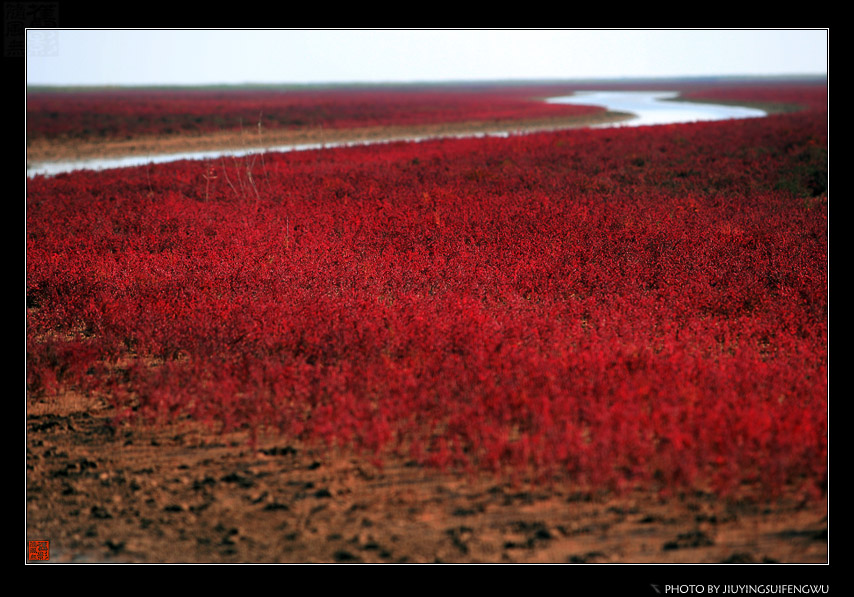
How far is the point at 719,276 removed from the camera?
7828 millimetres

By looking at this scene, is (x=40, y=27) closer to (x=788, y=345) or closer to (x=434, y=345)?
(x=434, y=345)

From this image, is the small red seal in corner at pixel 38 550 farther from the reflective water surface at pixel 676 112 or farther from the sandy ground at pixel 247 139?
the reflective water surface at pixel 676 112

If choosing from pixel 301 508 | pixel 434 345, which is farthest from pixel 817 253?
pixel 301 508

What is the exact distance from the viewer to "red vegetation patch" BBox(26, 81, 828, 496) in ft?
14.4

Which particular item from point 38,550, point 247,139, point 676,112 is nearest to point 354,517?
point 38,550

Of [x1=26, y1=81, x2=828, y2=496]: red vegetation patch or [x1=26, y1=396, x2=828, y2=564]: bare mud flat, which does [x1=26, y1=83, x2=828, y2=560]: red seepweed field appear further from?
[x1=26, y1=396, x2=828, y2=564]: bare mud flat

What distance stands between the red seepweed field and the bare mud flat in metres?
0.15

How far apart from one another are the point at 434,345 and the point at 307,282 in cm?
249

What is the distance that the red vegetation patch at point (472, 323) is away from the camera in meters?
4.39

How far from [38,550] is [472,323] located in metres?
3.70

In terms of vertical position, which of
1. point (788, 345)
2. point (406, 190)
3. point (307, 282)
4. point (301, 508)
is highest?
point (406, 190)

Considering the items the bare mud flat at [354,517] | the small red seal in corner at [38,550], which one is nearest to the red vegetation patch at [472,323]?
the bare mud flat at [354,517]

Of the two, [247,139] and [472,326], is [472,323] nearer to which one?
[472,326]

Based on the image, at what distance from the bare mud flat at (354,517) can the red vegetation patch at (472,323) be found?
0.55ft
